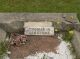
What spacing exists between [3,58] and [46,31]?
942 mm

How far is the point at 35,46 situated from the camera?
4.69 metres
